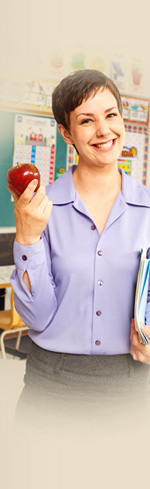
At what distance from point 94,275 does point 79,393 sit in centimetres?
23

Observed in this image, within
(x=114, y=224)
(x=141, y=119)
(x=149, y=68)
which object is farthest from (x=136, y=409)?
(x=141, y=119)

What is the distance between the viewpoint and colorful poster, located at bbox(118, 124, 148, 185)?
14.2ft

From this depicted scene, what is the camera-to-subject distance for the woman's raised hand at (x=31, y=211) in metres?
0.89

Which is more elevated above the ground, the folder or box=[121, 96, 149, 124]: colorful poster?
box=[121, 96, 149, 124]: colorful poster

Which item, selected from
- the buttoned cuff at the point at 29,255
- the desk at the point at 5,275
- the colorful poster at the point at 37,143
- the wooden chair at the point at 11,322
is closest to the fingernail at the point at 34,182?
the buttoned cuff at the point at 29,255

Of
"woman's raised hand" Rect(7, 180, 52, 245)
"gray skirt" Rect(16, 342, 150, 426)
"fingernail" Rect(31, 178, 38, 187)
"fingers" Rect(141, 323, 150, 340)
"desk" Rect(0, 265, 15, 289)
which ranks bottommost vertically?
"desk" Rect(0, 265, 15, 289)

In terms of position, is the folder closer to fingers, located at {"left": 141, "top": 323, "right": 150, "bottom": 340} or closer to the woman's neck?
fingers, located at {"left": 141, "top": 323, "right": 150, "bottom": 340}

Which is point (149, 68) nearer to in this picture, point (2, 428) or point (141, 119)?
point (2, 428)

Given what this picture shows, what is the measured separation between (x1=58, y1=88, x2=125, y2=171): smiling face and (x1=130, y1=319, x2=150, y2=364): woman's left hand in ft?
1.02

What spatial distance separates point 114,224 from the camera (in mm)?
1006

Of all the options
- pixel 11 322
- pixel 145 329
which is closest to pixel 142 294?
pixel 145 329

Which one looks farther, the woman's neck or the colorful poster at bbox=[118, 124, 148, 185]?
the colorful poster at bbox=[118, 124, 148, 185]

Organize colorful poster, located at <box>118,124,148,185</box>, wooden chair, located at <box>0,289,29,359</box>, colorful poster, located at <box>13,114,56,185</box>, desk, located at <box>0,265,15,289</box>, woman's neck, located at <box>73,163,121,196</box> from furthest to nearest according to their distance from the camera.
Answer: colorful poster, located at <box>118,124,148,185</box>, colorful poster, located at <box>13,114,56,185</box>, desk, located at <box>0,265,15,289</box>, wooden chair, located at <box>0,289,29,359</box>, woman's neck, located at <box>73,163,121,196</box>

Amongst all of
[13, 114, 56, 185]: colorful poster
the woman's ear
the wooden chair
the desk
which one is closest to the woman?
the woman's ear
